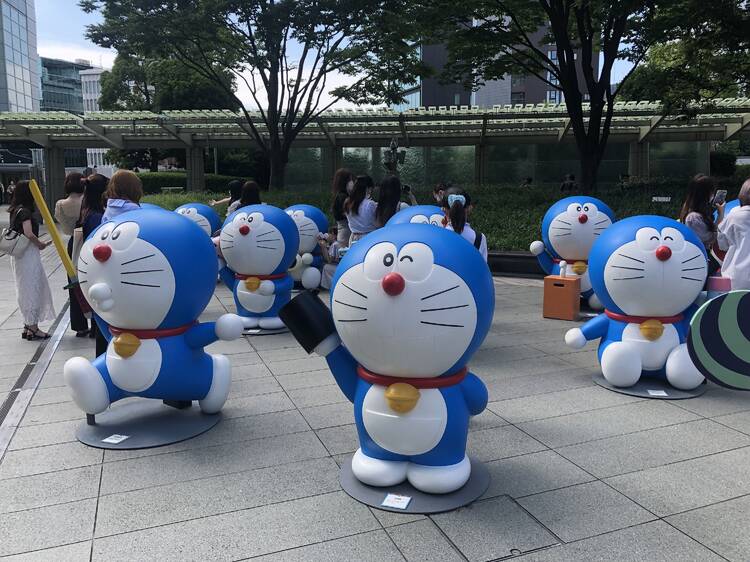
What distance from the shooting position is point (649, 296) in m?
5.29

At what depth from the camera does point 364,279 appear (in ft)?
11.0

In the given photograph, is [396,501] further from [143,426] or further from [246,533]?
[143,426]

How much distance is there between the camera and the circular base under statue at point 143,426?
14.4ft

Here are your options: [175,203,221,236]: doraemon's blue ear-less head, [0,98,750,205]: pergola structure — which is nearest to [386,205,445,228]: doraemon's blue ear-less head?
[175,203,221,236]: doraemon's blue ear-less head

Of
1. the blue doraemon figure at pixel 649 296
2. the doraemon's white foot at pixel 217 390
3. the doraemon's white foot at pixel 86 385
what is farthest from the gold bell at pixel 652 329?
the doraemon's white foot at pixel 86 385

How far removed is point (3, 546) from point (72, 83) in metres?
107

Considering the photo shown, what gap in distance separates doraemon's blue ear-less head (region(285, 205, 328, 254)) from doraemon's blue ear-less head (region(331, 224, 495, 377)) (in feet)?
20.0

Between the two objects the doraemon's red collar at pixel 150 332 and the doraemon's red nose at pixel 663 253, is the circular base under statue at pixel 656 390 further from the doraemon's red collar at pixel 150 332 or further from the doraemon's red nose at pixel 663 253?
the doraemon's red collar at pixel 150 332

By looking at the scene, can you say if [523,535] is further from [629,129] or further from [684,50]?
[629,129]

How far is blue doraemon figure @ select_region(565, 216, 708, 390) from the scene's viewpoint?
5.25 meters

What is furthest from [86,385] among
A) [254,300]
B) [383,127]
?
[383,127]

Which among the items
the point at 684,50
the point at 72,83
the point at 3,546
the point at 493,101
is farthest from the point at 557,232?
the point at 72,83

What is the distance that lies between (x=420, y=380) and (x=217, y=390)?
1.96 meters

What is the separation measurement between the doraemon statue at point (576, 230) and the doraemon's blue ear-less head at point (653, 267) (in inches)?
116
